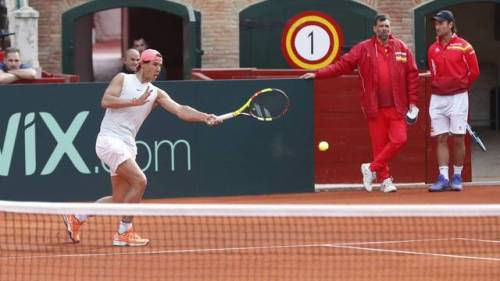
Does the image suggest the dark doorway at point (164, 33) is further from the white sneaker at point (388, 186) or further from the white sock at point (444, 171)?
the white sock at point (444, 171)

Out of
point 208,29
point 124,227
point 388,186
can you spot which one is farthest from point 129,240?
point 208,29

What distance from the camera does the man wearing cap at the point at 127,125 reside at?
13.2 metres

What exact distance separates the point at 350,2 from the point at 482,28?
3.31 meters

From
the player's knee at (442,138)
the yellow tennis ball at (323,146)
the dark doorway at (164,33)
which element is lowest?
the yellow tennis ball at (323,146)

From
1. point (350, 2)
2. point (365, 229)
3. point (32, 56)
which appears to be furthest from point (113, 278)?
point (350, 2)

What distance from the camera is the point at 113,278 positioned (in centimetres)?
1147

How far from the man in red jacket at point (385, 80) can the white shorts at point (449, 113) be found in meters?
0.26

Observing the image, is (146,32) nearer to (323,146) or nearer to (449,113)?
(323,146)

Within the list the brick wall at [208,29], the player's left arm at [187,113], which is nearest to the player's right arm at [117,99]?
the player's left arm at [187,113]

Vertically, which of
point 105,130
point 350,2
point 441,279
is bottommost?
point 441,279

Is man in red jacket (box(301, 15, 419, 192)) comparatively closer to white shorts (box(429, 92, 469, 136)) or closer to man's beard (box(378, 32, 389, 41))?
man's beard (box(378, 32, 389, 41))

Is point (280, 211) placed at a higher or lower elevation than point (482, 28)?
lower

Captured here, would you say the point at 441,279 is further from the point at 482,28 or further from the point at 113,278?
the point at 482,28

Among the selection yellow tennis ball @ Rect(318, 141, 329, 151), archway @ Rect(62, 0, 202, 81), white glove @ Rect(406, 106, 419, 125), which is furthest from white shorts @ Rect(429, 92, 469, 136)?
archway @ Rect(62, 0, 202, 81)
